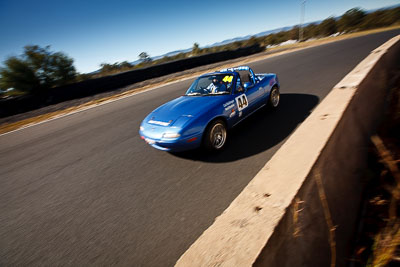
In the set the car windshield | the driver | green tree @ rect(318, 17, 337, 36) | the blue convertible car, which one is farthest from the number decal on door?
green tree @ rect(318, 17, 337, 36)

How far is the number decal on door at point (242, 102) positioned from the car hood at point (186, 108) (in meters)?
0.30

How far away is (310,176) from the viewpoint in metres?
1.54

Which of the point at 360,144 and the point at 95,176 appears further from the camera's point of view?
the point at 95,176

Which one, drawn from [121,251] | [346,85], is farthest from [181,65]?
[121,251]

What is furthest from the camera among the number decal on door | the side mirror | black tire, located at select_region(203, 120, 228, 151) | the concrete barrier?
the side mirror

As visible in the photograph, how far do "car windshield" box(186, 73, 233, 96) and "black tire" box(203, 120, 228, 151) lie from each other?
81cm

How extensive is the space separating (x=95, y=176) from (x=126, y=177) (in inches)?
25.6

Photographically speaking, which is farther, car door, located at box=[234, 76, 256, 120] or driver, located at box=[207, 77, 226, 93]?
driver, located at box=[207, 77, 226, 93]

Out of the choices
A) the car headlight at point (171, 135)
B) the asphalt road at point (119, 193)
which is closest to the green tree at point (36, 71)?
the asphalt road at point (119, 193)

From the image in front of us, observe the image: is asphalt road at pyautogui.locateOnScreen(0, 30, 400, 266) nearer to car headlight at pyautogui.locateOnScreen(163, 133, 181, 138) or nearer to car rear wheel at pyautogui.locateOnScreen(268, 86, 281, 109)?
car rear wheel at pyautogui.locateOnScreen(268, 86, 281, 109)

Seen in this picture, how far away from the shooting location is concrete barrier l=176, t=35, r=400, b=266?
47.0 inches

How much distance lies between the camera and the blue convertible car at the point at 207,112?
3344mm

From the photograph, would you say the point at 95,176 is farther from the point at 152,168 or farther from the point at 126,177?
the point at 152,168

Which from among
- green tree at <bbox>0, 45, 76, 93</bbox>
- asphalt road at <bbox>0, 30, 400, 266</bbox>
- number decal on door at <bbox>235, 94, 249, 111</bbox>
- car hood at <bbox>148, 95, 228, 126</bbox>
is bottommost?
asphalt road at <bbox>0, 30, 400, 266</bbox>
